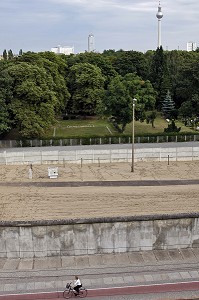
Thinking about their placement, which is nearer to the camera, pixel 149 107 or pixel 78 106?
pixel 149 107

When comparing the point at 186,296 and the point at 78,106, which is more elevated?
the point at 78,106

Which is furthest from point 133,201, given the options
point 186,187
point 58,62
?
point 58,62

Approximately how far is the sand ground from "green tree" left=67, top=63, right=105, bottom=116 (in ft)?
71.0

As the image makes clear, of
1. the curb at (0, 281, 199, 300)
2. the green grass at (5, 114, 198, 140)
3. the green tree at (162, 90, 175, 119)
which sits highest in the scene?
the green tree at (162, 90, 175, 119)

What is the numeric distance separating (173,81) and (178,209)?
44449 mm

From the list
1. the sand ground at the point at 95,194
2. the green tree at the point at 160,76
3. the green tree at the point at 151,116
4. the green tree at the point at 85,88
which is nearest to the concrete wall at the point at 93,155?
the sand ground at the point at 95,194

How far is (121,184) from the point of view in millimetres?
31438

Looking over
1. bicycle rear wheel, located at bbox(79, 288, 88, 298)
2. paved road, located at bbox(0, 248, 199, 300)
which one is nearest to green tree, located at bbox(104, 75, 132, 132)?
paved road, located at bbox(0, 248, 199, 300)

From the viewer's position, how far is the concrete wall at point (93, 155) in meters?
37.1

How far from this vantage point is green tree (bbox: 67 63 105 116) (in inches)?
2258

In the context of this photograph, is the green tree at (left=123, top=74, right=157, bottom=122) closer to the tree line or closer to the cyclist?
the tree line

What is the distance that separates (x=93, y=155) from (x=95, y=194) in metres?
9.46

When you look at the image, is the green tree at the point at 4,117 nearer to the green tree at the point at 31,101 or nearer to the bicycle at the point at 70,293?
the green tree at the point at 31,101

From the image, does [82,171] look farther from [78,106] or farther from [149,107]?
[78,106]
